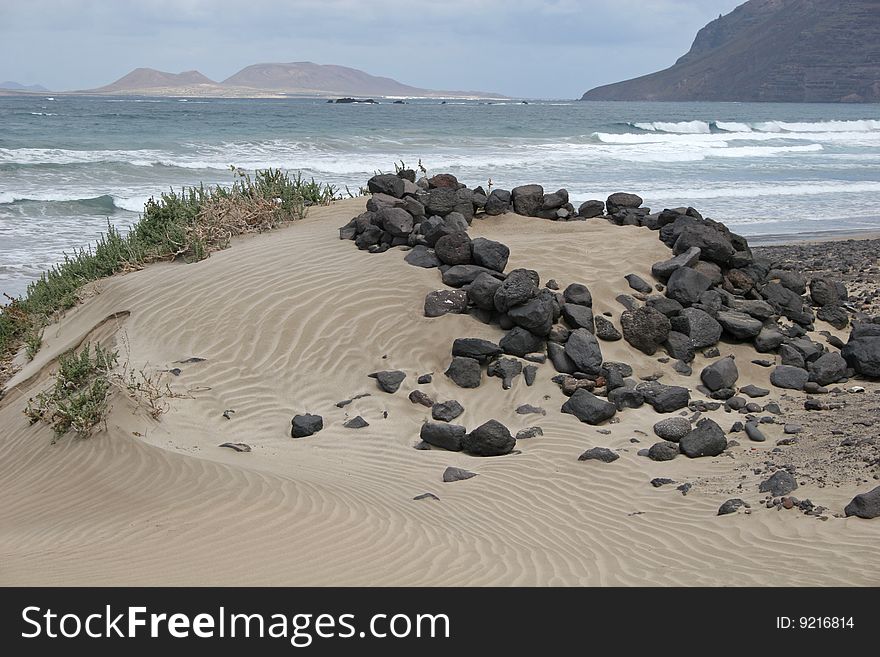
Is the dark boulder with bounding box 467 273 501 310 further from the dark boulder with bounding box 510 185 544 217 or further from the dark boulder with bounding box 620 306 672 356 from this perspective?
the dark boulder with bounding box 510 185 544 217

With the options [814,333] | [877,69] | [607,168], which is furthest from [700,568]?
[877,69]

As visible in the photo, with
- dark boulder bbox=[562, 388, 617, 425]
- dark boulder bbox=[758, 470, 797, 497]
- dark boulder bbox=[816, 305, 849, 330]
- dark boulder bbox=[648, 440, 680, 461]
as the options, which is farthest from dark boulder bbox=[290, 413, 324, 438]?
dark boulder bbox=[816, 305, 849, 330]

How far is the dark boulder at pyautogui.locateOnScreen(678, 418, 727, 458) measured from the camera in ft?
22.7

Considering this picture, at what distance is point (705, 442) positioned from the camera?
693 cm

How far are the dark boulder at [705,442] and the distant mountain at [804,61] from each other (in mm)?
158426

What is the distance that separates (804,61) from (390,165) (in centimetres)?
13998

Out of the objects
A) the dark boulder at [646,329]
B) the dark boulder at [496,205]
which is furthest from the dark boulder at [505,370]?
the dark boulder at [496,205]

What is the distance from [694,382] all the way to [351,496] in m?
4.00

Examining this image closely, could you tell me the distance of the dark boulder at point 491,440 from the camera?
23.5ft

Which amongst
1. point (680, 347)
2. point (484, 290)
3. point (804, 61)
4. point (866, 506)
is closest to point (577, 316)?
point (484, 290)

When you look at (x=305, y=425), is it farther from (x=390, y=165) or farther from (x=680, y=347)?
(x=390, y=165)

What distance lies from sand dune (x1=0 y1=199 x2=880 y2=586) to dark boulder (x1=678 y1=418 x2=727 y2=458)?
146 mm

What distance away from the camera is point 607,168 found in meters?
33.4

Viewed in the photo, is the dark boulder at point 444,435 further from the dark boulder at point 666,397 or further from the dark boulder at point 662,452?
the dark boulder at point 666,397
